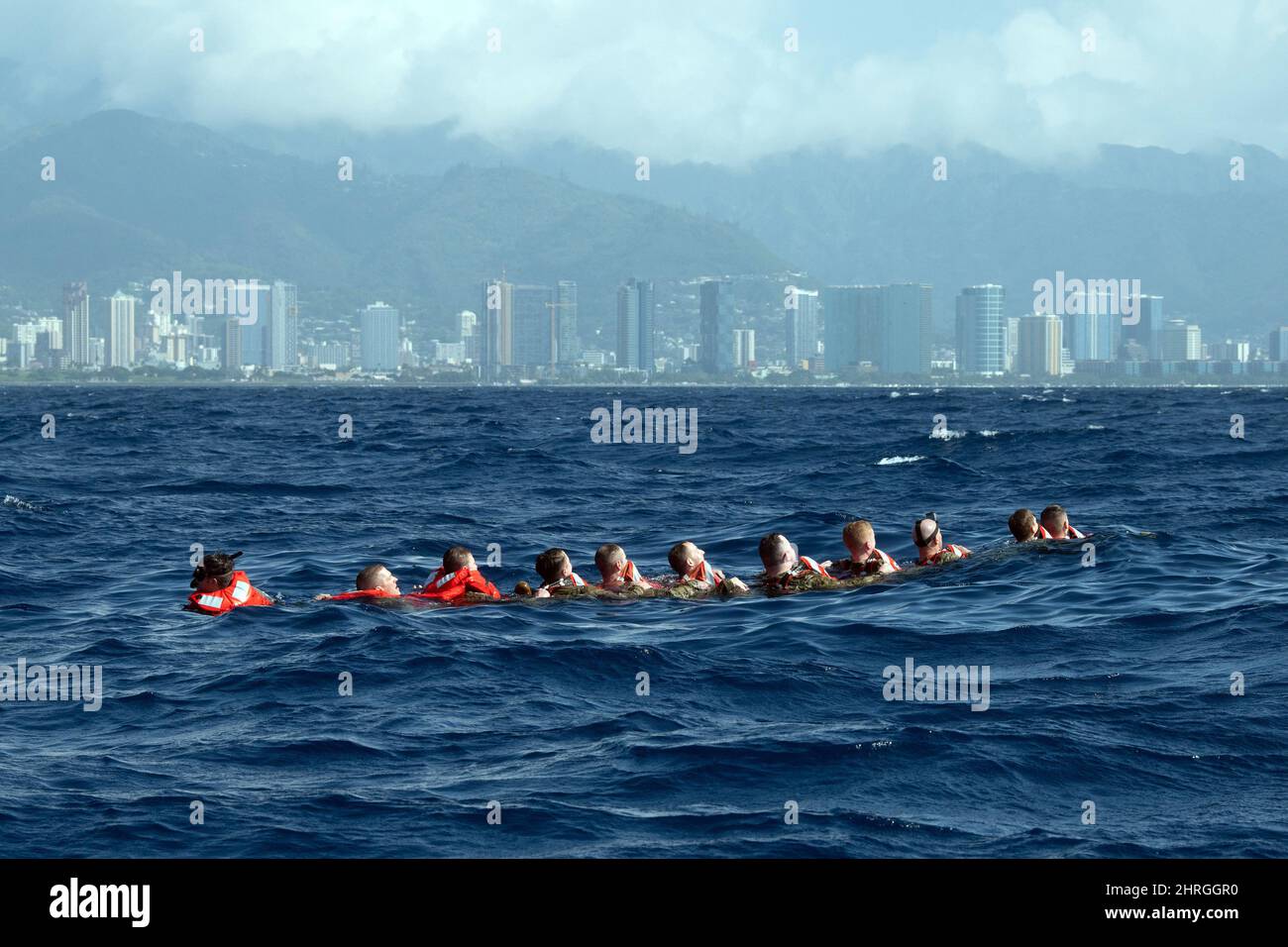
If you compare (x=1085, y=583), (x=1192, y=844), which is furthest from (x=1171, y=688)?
(x=1085, y=583)

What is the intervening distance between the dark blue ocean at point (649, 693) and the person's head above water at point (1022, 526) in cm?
35

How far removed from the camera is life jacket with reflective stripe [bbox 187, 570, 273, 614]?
21172 mm

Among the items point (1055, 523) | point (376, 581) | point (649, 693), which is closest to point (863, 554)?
point (1055, 523)

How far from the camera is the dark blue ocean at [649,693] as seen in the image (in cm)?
1164

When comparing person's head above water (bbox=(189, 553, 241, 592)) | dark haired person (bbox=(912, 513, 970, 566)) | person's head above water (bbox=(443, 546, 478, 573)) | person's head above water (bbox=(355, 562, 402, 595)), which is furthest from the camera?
dark haired person (bbox=(912, 513, 970, 566))

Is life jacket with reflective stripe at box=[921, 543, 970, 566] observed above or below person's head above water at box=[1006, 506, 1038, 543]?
below

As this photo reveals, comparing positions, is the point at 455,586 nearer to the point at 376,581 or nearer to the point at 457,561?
the point at 457,561

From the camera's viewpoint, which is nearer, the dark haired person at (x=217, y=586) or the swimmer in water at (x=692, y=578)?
the dark haired person at (x=217, y=586)

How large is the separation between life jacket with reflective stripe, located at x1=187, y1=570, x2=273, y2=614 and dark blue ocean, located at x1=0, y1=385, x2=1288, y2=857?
0.36 metres

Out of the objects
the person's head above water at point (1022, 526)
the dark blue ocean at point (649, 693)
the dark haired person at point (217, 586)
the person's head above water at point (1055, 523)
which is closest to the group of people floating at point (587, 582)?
the dark haired person at point (217, 586)

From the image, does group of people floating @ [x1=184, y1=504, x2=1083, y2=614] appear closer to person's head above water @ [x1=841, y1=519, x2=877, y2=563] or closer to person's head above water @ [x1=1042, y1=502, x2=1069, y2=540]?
person's head above water @ [x1=841, y1=519, x2=877, y2=563]

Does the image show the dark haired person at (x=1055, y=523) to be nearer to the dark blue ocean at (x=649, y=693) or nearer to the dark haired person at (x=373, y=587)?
the dark blue ocean at (x=649, y=693)

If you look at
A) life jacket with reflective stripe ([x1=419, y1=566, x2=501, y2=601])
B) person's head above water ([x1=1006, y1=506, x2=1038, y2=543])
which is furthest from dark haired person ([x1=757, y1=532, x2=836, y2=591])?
life jacket with reflective stripe ([x1=419, y1=566, x2=501, y2=601])

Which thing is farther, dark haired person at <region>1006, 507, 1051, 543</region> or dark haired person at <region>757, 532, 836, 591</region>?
dark haired person at <region>1006, 507, 1051, 543</region>
